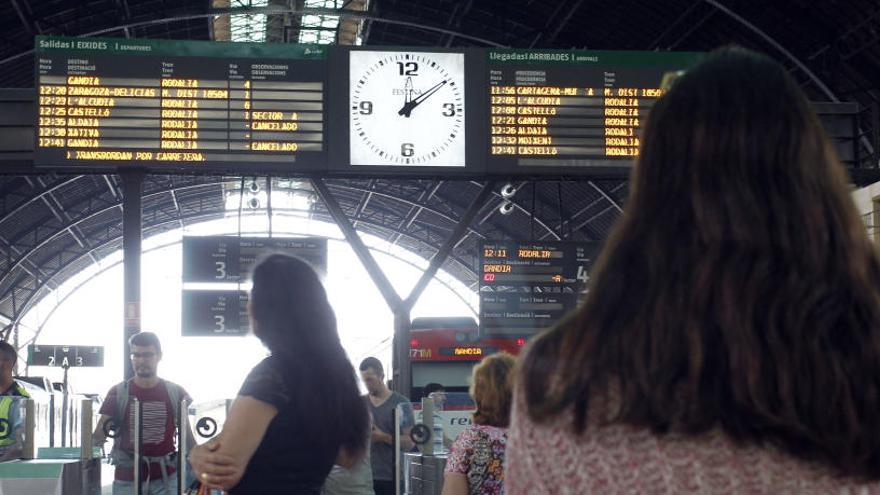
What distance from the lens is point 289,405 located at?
297 cm

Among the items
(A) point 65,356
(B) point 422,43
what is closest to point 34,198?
(A) point 65,356

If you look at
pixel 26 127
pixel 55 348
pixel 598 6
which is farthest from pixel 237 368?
pixel 26 127

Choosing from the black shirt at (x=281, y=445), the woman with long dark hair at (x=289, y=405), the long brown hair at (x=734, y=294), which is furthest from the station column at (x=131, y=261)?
the long brown hair at (x=734, y=294)

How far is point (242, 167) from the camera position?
11.5 meters

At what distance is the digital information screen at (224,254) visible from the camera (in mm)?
14594

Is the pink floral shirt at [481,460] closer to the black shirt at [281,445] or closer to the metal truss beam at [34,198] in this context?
the black shirt at [281,445]

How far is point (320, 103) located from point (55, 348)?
1394 centimetres

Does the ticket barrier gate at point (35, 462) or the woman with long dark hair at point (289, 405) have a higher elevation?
the woman with long dark hair at point (289, 405)

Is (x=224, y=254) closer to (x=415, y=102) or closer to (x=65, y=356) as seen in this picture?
(x=415, y=102)

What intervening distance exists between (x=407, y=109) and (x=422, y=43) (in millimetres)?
15244

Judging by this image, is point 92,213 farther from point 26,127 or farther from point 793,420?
point 793,420

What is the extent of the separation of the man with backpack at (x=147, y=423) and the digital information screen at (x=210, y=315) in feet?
21.9

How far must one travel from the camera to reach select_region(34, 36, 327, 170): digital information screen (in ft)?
37.0

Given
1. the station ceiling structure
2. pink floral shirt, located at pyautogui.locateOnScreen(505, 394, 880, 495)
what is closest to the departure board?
the station ceiling structure
